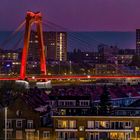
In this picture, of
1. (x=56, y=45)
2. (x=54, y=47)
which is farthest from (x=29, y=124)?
(x=56, y=45)

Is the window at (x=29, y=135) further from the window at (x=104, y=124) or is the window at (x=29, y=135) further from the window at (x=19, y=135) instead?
the window at (x=104, y=124)

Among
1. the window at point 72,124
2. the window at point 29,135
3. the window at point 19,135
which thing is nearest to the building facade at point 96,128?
the window at point 72,124

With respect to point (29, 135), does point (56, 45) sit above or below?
above

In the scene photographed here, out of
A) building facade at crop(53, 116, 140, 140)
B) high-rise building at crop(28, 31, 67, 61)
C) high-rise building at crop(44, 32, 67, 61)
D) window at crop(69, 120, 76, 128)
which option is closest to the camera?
building facade at crop(53, 116, 140, 140)

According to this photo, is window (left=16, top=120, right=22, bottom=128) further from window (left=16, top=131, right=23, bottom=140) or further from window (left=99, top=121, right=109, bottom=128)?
window (left=99, top=121, right=109, bottom=128)

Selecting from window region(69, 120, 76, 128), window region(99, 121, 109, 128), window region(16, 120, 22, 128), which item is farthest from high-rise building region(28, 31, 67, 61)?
window region(99, 121, 109, 128)

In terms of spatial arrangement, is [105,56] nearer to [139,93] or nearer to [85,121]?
[139,93]

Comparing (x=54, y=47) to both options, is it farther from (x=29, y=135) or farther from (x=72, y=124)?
(x=72, y=124)

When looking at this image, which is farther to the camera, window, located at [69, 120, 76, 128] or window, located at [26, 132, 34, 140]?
window, located at [26, 132, 34, 140]

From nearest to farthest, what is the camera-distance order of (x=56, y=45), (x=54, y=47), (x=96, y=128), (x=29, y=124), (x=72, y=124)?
(x=96, y=128), (x=72, y=124), (x=29, y=124), (x=54, y=47), (x=56, y=45)
